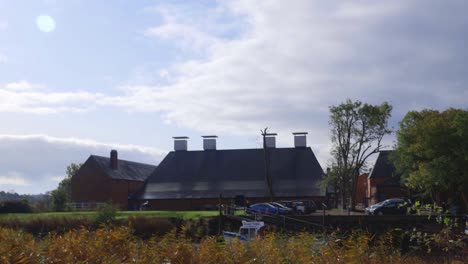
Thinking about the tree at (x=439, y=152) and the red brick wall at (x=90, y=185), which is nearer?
the tree at (x=439, y=152)

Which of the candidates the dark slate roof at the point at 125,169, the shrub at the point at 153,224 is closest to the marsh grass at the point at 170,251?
the shrub at the point at 153,224

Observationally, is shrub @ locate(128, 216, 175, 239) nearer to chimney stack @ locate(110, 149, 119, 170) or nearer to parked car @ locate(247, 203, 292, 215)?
parked car @ locate(247, 203, 292, 215)

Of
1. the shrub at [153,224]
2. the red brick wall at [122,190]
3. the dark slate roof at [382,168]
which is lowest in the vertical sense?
the shrub at [153,224]

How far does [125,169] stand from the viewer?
90.2 metres

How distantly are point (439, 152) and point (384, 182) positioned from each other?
66.4 feet

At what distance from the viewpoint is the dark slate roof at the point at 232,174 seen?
249 ft

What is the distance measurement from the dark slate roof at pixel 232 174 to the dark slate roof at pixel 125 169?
6647mm

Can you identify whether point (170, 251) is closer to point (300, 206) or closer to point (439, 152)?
point (439, 152)

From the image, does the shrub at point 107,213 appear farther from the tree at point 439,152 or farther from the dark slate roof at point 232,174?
the dark slate roof at point 232,174

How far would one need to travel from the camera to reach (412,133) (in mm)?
56969

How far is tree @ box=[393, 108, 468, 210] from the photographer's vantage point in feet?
171

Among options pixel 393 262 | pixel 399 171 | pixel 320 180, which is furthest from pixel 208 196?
pixel 393 262

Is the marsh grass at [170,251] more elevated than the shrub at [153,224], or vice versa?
the marsh grass at [170,251]

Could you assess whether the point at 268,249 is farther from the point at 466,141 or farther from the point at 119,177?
the point at 119,177
